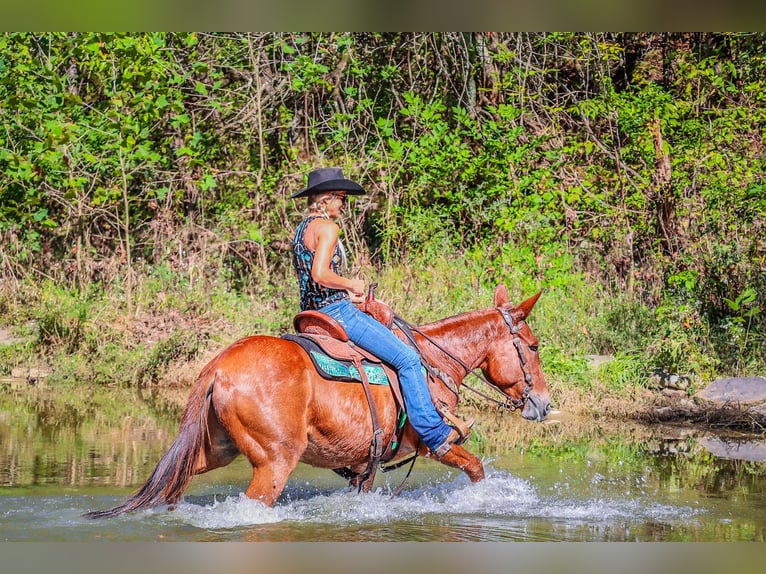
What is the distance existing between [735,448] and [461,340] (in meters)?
4.10

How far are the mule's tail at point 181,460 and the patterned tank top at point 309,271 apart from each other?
3.31ft

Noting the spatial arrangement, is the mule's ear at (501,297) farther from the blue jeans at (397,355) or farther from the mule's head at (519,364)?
the blue jeans at (397,355)

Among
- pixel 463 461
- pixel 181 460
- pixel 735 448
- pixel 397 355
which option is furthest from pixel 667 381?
pixel 181 460

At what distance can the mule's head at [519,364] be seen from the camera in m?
8.16

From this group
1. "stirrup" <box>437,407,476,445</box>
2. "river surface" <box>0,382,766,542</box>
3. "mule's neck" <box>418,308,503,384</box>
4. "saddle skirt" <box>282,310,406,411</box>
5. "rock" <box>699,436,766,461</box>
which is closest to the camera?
"river surface" <box>0,382,766,542</box>

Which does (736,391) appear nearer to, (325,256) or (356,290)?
(356,290)

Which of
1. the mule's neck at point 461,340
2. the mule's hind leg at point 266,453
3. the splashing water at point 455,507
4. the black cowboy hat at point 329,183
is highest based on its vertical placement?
the black cowboy hat at point 329,183

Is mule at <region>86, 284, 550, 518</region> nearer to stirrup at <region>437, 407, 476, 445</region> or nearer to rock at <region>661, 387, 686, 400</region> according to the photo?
stirrup at <region>437, 407, 476, 445</region>

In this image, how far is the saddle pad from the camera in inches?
283

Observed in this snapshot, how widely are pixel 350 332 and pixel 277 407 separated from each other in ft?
2.90

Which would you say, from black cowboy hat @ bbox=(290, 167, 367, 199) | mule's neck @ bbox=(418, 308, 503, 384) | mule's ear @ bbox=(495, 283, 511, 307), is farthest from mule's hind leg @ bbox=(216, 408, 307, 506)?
mule's ear @ bbox=(495, 283, 511, 307)

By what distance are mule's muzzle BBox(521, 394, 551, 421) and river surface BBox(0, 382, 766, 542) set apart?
1.83 ft

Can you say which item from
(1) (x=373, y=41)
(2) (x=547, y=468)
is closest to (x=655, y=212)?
(1) (x=373, y=41)

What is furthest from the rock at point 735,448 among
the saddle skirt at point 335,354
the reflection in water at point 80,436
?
the reflection in water at point 80,436
